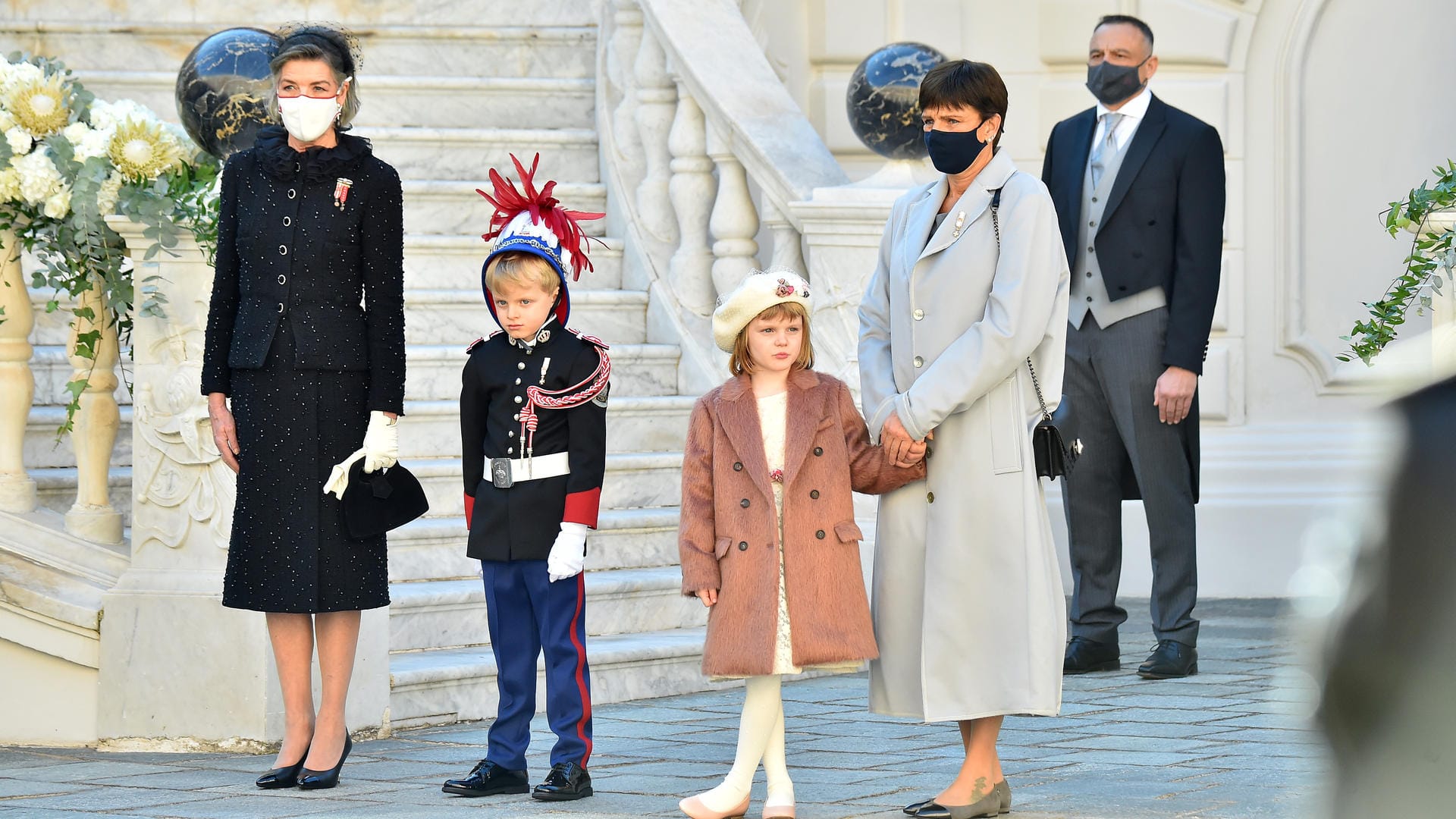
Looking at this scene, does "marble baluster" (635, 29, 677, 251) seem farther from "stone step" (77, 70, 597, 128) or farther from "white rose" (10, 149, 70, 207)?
"white rose" (10, 149, 70, 207)

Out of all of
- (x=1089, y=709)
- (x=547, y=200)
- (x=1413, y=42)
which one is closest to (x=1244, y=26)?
(x=1413, y=42)

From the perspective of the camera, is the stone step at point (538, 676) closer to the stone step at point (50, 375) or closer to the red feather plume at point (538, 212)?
the red feather plume at point (538, 212)

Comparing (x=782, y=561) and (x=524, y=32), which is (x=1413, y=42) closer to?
(x=524, y=32)

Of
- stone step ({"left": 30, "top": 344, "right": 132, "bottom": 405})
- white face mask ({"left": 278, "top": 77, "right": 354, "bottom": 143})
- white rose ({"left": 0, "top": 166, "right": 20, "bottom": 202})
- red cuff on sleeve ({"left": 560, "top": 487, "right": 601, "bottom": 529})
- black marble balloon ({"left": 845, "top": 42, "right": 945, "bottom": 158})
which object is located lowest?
red cuff on sleeve ({"left": 560, "top": 487, "right": 601, "bottom": 529})

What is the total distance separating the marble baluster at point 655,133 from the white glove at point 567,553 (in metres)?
2.89

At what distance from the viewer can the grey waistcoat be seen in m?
5.47

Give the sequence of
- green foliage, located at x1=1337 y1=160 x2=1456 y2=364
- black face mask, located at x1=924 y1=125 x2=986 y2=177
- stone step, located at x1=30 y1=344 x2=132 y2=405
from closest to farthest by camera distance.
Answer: black face mask, located at x1=924 y1=125 x2=986 y2=177
green foliage, located at x1=1337 y1=160 x2=1456 y2=364
stone step, located at x1=30 y1=344 x2=132 y2=405

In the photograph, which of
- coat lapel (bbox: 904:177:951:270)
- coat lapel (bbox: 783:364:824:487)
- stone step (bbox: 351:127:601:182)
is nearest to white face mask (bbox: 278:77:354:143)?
coat lapel (bbox: 783:364:824:487)

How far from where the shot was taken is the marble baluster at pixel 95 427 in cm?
484

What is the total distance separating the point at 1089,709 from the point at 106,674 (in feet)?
8.41

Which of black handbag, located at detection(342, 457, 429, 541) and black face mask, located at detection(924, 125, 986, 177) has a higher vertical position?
black face mask, located at detection(924, 125, 986, 177)

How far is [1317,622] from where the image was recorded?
873 mm

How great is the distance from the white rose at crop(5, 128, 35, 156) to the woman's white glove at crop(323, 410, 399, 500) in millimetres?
1346

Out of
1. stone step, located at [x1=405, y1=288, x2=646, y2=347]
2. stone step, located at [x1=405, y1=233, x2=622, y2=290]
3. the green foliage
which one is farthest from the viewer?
stone step, located at [x1=405, y1=233, x2=622, y2=290]
